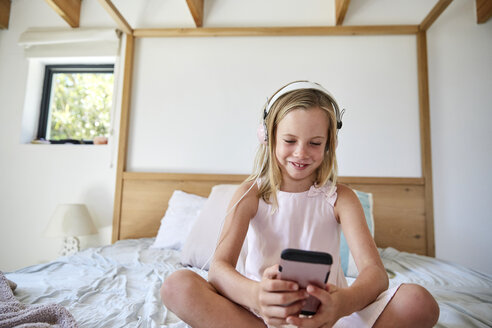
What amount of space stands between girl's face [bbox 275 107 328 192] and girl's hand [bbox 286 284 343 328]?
37cm

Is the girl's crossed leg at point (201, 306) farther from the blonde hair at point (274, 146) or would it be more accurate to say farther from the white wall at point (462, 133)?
the white wall at point (462, 133)

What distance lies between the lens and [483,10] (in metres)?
1.94

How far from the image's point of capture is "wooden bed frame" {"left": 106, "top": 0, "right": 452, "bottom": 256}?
1.93 meters

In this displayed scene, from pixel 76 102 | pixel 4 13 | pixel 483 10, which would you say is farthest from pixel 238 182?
pixel 4 13

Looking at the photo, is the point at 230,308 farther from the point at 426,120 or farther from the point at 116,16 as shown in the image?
the point at 116,16

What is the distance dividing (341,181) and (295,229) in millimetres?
1207

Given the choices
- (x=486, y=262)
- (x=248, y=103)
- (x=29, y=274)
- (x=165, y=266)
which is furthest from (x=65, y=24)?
(x=486, y=262)

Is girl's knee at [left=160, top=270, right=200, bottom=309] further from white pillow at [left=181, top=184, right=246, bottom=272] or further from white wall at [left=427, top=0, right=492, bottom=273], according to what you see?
white wall at [left=427, top=0, right=492, bottom=273]

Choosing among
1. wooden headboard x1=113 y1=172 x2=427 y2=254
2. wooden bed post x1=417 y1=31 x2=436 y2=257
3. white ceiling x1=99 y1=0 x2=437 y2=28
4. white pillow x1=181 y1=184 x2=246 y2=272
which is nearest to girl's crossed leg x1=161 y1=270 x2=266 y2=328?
white pillow x1=181 y1=184 x2=246 y2=272

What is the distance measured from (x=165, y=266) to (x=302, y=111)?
98 centimetres

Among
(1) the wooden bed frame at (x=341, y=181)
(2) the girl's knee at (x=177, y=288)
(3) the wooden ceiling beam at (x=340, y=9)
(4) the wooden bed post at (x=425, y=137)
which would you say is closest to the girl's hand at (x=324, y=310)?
(2) the girl's knee at (x=177, y=288)

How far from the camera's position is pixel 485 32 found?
1994 millimetres

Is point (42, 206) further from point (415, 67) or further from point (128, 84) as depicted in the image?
point (415, 67)

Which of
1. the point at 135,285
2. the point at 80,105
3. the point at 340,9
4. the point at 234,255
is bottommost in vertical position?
the point at 135,285
